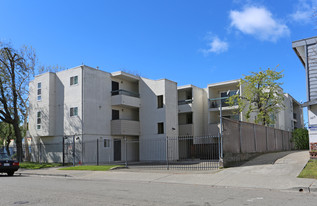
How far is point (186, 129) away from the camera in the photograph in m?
36.7

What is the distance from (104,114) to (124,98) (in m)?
2.53

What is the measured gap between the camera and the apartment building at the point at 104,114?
1112 inches

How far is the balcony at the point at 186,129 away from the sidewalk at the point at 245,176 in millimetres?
17239

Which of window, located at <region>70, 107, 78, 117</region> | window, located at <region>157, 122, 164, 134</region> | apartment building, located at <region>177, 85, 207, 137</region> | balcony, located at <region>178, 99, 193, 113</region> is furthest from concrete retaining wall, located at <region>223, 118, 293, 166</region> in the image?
window, located at <region>70, 107, 78, 117</region>

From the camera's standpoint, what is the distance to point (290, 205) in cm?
801

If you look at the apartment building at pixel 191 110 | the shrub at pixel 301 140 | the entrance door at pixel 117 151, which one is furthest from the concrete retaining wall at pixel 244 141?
the entrance door at pixel 117 151

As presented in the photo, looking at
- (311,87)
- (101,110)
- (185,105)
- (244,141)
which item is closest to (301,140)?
(185,105)

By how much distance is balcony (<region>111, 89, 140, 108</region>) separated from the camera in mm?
30406

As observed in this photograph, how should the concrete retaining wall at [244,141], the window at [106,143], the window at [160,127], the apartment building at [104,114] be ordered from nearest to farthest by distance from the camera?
the concrete retaining wall at [244,141] < the apartment building at [104,114] < the window at [106,143] < the window at [160,127]

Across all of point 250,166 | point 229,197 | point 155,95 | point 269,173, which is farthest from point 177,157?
point 229,197

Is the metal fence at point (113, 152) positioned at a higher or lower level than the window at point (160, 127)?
lower

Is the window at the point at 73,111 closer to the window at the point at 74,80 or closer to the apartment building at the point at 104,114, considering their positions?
the apartment building at the point at 104,114

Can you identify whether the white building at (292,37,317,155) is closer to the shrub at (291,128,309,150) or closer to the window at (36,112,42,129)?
the shrub at (291,128,309,150)

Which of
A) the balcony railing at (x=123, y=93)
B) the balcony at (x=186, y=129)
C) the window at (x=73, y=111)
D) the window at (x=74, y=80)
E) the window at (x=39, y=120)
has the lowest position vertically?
the balcony at (x=186, y=129)
